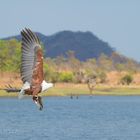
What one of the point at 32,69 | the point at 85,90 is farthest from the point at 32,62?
the point at 85,90

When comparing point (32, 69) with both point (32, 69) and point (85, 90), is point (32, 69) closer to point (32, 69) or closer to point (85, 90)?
point (32, 69)

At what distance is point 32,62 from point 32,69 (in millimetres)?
129

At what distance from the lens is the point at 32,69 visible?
13.0 metres

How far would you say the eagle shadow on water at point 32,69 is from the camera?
12648 millimetres

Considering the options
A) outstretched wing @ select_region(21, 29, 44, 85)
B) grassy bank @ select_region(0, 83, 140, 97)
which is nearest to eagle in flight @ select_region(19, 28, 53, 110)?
outstretched wing @ select_region(21, 29, 44, 85)

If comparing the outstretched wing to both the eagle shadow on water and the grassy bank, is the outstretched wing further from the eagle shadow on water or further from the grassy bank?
the grassy bank

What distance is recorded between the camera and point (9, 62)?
483 ft

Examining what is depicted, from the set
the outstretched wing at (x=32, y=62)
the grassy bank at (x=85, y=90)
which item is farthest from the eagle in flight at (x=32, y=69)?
the grassy bank at (x=85, y=90)

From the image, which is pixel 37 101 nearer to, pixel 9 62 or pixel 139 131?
pixel 139 131

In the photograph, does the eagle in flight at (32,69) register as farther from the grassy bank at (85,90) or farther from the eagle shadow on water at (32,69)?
the grassy bank at (85,90)

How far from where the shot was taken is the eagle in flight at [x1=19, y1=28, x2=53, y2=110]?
1270 centimetres

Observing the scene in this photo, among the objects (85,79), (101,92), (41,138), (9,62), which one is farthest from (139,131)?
(85,79)

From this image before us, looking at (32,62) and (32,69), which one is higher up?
(32,62)

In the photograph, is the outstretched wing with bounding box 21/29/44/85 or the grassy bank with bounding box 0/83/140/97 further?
the grassy bank with bounding box 0/83/140/97
